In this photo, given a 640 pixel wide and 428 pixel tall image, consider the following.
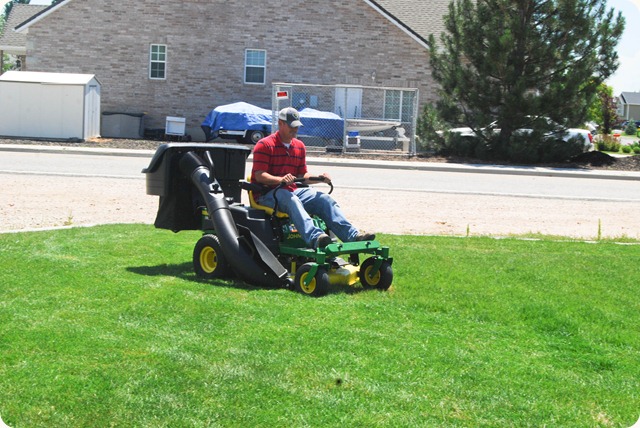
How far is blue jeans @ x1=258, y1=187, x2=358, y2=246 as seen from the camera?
7.32 m

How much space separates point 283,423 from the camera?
4355 mm

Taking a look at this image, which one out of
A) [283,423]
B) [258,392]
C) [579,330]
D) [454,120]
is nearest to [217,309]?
[258,392]

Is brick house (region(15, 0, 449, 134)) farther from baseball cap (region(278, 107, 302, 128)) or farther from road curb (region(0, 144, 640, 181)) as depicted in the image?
baseball cap (region(278, 107, 302, 128))

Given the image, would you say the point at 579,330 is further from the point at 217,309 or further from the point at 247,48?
the point at 247,48

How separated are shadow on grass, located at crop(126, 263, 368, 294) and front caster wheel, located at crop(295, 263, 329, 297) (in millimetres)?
195

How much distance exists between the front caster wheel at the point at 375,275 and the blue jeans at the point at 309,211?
0.29 m

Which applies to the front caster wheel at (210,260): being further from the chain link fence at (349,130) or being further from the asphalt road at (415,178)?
the chain link fence at (349,130)

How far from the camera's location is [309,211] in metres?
7.76

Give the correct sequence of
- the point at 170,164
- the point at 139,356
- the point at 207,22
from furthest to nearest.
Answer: the point at 207,22 → the point at 170,164 → the point at 139,356

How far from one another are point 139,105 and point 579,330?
101ft

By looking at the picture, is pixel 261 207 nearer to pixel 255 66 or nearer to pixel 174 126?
pixel 174 126

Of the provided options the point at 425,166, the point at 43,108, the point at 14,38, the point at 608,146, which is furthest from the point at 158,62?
the point at 608,146

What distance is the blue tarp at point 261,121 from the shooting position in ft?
94.4

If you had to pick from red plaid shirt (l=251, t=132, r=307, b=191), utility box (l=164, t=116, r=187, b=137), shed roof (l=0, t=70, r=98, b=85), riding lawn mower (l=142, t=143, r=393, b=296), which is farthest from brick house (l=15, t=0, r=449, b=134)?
red plaid shirt (l=251, t=132, r=307, b=191)
